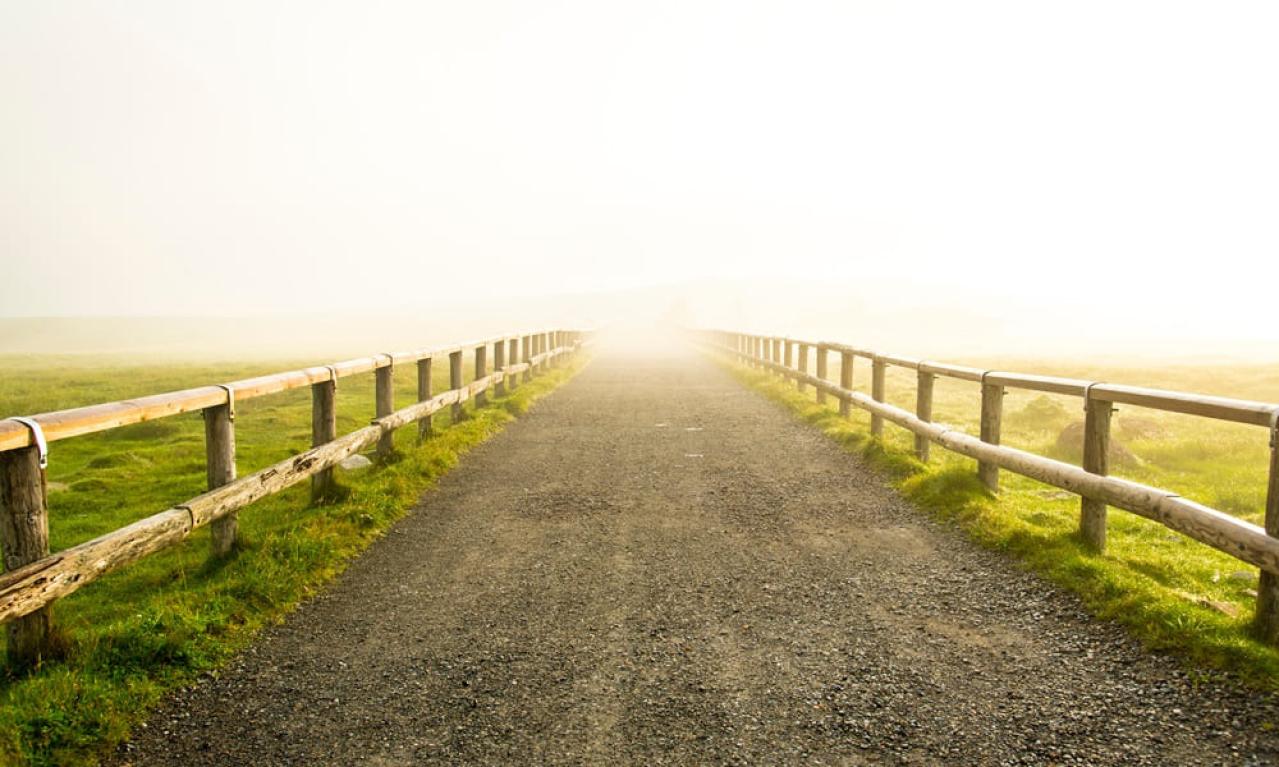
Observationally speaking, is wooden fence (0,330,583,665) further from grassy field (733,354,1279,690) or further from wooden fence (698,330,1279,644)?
wooden fence (698,330,1279,644)

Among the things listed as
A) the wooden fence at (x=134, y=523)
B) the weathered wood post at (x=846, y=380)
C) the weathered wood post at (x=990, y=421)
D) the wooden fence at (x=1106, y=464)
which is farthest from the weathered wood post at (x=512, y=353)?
the weathered wood post at (x=990, y=421)

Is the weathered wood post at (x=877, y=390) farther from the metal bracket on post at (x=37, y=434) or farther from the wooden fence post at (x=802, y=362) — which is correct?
the metal bracket on post at (x=37, y=434)

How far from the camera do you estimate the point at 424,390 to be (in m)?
10.5

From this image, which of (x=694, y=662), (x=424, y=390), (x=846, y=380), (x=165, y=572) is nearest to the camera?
(x=694, y=662)

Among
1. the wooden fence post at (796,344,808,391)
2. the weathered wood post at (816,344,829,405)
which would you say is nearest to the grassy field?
the wooden fence post at (796,344,808,391)

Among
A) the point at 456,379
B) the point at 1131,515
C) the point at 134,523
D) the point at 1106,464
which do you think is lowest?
the point at 1131,515

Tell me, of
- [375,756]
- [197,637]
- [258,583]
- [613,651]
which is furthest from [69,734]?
[613,651]

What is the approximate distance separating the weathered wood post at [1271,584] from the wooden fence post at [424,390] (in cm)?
843

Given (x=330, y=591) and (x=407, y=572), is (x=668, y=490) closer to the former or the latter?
(x=407, y=572)

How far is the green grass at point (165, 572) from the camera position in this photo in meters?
3.50

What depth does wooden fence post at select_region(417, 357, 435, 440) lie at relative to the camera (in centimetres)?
1017

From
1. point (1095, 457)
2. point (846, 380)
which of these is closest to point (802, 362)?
point (846, 380)

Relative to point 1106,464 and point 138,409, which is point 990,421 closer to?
point 1106,464

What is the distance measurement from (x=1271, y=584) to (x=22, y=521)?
6.31 metres
